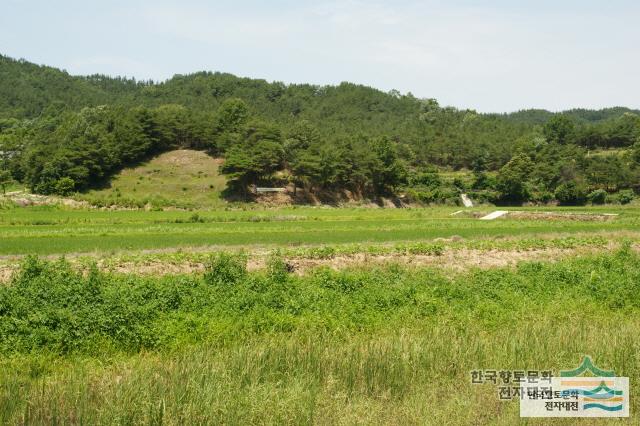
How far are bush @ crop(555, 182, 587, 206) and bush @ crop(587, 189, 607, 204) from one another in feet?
4.73

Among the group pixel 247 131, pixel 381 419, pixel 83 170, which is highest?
pixel 247 131

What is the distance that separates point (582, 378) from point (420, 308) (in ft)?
21.7

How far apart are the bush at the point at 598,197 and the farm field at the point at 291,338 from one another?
266ft

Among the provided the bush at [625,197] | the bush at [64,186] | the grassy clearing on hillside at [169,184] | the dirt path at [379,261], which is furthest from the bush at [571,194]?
the bush at [64,186]

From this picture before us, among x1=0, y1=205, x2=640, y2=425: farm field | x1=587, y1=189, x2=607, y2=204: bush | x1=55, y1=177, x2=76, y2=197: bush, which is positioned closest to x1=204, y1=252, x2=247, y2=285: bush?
x1=0, y1=205, x2=640, y2=425: farm field

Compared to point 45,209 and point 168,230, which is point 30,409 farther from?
point 45,209

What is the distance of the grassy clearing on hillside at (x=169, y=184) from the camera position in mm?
77750

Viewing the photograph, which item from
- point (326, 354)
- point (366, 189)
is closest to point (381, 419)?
point (326, 354)

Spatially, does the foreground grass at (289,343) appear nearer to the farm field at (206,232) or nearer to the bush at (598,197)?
the farm field at (206,232)

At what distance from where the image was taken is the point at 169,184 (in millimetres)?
93688

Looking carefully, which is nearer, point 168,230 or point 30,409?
point 30,409

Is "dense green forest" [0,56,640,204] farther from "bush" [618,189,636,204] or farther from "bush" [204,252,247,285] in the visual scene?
"bush" [204,252,247,285]

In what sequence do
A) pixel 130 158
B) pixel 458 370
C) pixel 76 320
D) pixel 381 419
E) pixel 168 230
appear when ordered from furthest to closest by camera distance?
pixel 130 158 → pixel 168 230 → pixel 76 320 → pixel 458 370 → pixel 381 419

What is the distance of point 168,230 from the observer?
42125 millimetres
